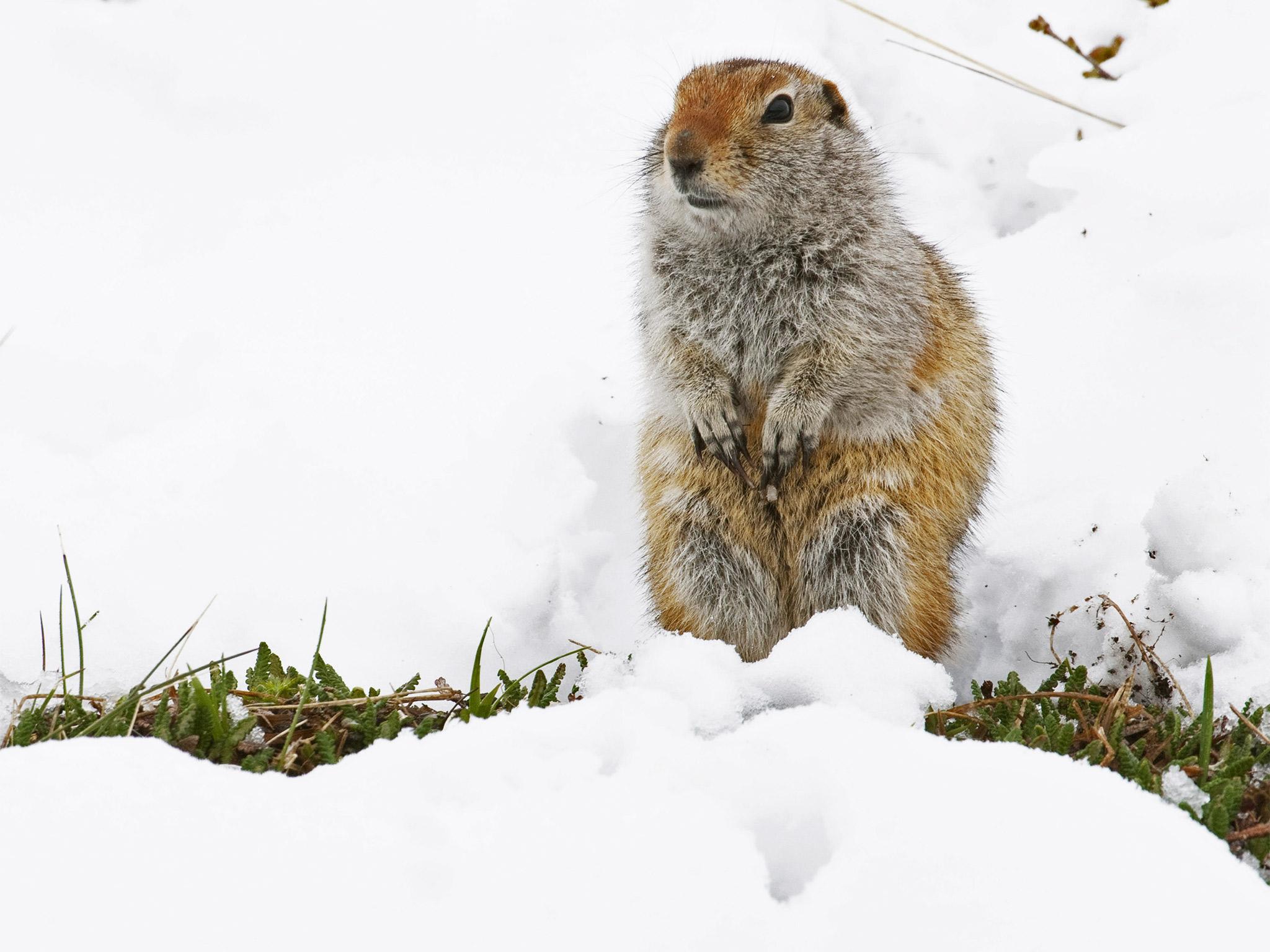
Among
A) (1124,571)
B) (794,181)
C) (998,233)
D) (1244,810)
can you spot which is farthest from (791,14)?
(1244,810)

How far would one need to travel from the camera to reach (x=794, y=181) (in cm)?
420

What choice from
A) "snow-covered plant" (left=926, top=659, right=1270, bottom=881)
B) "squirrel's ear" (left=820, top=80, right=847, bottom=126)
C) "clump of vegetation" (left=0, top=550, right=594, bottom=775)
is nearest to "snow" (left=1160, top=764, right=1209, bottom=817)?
"snow-covered plant" (left=926, top=659, right=1270, bottom=881)

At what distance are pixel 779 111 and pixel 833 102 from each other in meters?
0.40

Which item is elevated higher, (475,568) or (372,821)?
(372,821)

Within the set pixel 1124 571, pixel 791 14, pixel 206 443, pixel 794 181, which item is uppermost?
pixel 791 14

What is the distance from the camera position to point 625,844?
2246 millimetres

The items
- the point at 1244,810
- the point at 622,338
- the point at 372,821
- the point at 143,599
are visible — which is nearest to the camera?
the point at 372,821

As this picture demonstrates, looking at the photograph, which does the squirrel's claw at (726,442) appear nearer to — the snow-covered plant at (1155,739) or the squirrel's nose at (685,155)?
the squirrel's nose at (685,155)

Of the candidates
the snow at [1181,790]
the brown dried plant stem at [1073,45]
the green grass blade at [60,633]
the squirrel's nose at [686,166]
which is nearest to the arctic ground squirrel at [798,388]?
the squirrel's nose at [686,166]

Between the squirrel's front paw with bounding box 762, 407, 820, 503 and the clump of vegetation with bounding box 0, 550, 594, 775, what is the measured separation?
112 cm

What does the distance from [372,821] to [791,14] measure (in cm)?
608

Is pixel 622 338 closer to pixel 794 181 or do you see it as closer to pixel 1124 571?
pixel 794 181

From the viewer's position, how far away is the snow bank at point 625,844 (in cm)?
207

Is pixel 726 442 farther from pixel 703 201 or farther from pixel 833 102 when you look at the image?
pixel 833 102
